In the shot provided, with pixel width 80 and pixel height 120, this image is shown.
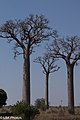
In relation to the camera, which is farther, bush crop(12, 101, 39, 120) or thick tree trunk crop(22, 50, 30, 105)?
thick tree trunk crop(22, 50, 30, 105)

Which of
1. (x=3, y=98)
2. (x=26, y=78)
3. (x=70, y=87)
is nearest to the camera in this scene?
(x=26, y=78)

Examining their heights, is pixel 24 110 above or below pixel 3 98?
below

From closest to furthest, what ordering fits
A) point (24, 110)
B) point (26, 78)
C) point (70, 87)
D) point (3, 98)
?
point (24, 110) < point (26, 78) < point (70, 87) < point (3, 98)

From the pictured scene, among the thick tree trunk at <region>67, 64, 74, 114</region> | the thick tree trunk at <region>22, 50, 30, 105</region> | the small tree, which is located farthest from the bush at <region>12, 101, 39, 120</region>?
the small tree

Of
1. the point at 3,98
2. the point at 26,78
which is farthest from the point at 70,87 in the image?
the point at 26,78

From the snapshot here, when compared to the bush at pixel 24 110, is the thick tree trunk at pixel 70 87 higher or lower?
higher

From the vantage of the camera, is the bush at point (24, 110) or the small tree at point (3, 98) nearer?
the bush at point (24, 110)

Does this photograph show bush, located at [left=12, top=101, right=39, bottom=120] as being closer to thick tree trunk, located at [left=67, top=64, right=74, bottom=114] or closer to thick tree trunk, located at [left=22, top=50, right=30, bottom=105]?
thick tree trunk, located at [left=22, top=50, right=30, bottom=105]

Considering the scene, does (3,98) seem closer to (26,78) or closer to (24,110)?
(26,78)

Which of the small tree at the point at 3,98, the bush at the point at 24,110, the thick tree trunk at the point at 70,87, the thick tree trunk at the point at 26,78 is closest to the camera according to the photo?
the bush at the point at 24,110

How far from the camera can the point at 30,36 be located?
109ft

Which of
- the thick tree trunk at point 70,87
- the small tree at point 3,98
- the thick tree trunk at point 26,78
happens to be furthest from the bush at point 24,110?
the small tree at point 3,98

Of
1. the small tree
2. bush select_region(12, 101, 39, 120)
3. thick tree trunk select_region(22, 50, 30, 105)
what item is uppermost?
thick tree trunk select_region(22, 50, 30, 105)

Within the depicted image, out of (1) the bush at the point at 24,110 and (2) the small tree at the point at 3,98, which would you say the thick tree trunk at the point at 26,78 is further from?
(2) the small tree at the point at 3,98
